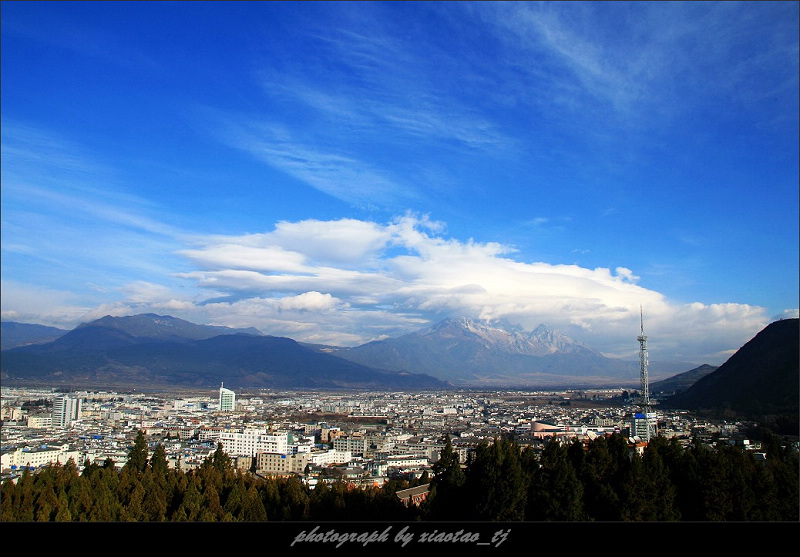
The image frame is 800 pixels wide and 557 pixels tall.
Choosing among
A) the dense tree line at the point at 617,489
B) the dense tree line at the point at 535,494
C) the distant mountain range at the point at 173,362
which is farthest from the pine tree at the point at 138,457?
the distant mountain range at the point at 173,362

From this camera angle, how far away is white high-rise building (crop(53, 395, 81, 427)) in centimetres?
2191

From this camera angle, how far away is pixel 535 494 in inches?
200

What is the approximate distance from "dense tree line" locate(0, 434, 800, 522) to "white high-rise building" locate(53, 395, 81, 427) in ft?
57.0

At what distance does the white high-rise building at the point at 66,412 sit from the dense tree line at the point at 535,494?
17382mm

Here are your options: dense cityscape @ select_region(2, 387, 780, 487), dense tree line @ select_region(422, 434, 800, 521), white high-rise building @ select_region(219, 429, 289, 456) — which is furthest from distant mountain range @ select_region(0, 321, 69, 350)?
dense tree line @ select_region(422, 434, 800, 521)

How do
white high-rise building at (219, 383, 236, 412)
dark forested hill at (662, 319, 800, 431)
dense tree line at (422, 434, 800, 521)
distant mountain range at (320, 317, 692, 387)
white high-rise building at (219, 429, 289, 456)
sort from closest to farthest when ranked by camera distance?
dense tree line at (422, 434, 800, 521), white high-rise building at (219, 429, 289, 456), dark forested hill at (662, 319, 800, 431), white high-rise building at (219, 383, 236, 412), distant mountain range at (320, 317, 692, 387)

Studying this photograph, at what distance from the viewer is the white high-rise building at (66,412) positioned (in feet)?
71.9

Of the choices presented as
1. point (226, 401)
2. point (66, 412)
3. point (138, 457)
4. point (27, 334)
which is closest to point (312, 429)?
point (66, 412)

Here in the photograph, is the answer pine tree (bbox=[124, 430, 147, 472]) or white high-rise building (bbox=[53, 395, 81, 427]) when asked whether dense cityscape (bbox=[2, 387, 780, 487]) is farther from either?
pine tree (bbox=[124, 430, 147, 472])

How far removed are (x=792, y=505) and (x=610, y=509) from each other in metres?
1.56

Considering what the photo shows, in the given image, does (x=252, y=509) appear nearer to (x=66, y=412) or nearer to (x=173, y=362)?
A: (x=66, y=412)

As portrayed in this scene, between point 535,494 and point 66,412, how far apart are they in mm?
22679

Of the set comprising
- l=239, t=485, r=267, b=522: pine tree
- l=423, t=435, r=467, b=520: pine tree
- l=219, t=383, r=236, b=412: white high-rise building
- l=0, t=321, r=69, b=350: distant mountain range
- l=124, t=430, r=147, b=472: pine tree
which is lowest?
l=219, t=383, r=236, b=412: white high-rise building

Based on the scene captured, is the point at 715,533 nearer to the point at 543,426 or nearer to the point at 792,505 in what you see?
the point at 792,505
